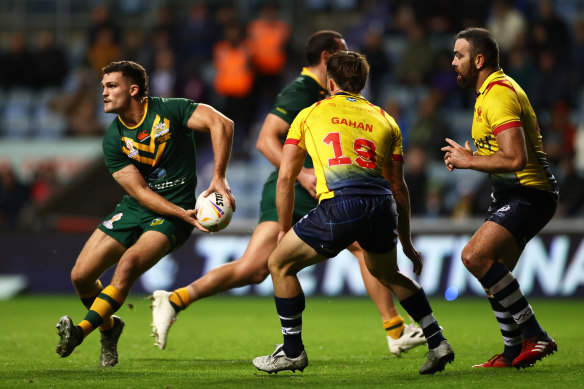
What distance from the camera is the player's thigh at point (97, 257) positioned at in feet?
23.2

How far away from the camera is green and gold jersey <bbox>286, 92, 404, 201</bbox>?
6.09 meters

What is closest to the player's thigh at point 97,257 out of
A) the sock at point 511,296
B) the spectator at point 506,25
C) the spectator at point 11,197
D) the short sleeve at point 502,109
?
the sock at point 511,296

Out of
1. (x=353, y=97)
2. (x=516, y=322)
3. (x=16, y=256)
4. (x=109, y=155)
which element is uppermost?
(x=353, y=97)

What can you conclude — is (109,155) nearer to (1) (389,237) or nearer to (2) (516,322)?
(1) (389,237)

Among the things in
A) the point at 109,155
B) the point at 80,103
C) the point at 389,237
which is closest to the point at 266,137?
the point at 109,155

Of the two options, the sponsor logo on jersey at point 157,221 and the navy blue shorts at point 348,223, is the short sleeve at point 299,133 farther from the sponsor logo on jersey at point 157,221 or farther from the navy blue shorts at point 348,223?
the sponsor logo on jersey at point 157,221

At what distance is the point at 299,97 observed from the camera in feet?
26.5

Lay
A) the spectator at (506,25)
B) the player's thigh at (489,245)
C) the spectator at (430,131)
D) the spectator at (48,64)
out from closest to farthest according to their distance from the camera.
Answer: the player's thigh at (489,245)
the spectator at (430,131)
the spectator at (506,25)
the spectator at (48,64)

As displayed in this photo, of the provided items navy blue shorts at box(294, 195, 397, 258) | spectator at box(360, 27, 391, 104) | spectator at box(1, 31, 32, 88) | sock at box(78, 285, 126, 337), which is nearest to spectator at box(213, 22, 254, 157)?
spectator at box(360, 27, 391, 104)

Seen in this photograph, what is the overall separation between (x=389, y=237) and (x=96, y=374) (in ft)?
7.27

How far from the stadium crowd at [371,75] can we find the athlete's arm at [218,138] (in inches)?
307

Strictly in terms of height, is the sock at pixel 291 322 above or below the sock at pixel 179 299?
above

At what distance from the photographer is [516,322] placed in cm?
651

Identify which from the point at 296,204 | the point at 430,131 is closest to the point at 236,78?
the point at 430,131
